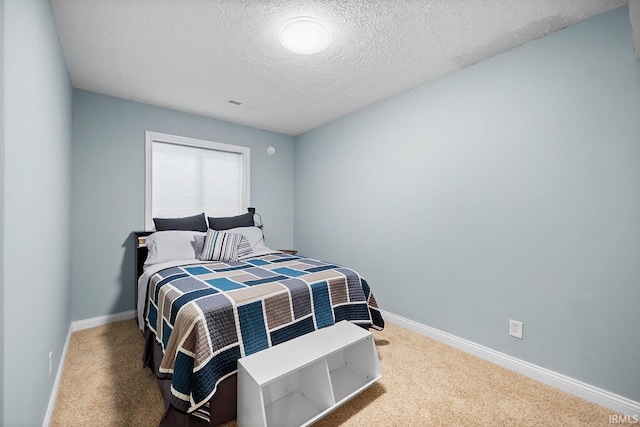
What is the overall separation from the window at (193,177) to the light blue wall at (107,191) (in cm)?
11

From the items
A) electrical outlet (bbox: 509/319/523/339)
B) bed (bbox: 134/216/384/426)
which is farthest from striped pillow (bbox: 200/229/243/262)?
electrical outlet (bbox: 509/319/523/339)

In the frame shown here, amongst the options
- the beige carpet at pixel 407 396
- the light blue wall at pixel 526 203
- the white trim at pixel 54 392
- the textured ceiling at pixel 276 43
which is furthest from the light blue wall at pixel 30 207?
the light blue wall at pixel 526 203

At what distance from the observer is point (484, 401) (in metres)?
1.76

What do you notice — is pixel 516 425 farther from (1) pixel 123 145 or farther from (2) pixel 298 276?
(1) pixel 123 145

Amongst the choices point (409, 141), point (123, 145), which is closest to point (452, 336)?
point (409, 141)

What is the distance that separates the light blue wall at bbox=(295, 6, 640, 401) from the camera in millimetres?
1708

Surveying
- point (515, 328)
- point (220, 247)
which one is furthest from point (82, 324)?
point (515, 328)

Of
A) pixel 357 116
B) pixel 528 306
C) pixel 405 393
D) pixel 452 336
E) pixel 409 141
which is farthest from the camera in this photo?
pixel 357 116

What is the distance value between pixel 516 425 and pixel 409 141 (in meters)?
2.32

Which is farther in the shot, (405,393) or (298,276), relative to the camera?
(298,276)

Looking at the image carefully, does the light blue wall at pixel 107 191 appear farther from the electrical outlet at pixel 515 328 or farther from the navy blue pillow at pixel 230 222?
the electrical outlet at pixel 515 328

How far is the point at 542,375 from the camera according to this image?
6.48 feet

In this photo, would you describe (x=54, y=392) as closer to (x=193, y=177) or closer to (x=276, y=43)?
(x=193, y=177)

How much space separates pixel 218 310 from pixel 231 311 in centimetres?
7
